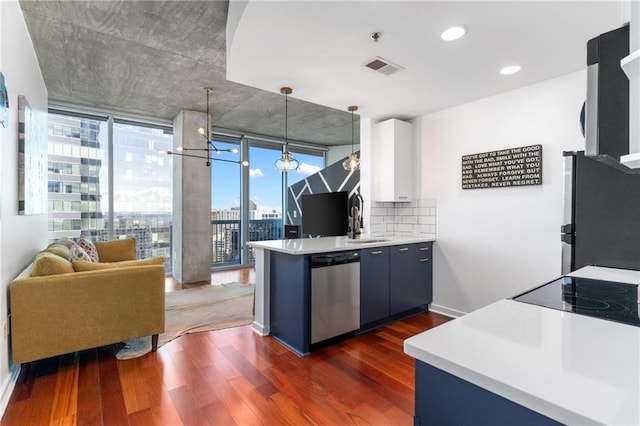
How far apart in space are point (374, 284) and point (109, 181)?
453 cm

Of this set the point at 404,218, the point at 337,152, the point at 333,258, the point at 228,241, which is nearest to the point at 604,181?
the point at 333,258

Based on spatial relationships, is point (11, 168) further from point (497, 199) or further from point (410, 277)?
point (497, 199)

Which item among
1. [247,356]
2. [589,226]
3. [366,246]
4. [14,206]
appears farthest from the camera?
[366,246]

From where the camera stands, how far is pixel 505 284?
3088 millimetres

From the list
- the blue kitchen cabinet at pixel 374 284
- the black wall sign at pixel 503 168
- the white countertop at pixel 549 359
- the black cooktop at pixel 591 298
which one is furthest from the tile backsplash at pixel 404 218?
the white countertop at pixel 549 359

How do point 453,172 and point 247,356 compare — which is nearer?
point 247,356

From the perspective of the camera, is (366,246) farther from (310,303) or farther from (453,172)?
(453,172)

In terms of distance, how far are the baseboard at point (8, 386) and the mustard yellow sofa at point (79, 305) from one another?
0.39 ft

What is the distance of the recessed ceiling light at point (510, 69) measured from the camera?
2.54 meters

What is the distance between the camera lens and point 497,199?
315 centimetres

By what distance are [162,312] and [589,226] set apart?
3099 millimetres

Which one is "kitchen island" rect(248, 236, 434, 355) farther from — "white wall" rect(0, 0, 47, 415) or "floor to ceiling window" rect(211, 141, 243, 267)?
Answer: "floor to ceiling window" rect(211, 141, 243, 267)

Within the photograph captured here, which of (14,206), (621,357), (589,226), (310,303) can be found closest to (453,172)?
(589,226)

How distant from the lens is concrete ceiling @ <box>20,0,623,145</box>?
1863 mm
